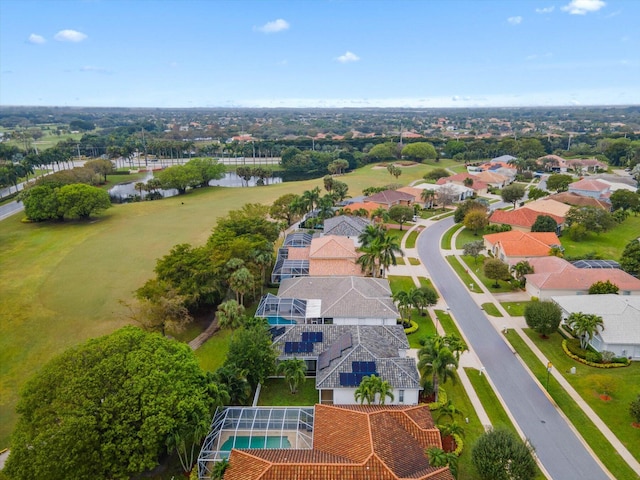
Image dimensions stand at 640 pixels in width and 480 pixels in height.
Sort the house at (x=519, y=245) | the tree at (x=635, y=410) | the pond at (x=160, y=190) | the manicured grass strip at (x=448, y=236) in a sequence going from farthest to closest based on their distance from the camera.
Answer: the pond at (x=160, y=190) → the manicured grass strip at (x=448, y=236) → the house at (x=519, y=245) → the tree at (x=635, y=410)

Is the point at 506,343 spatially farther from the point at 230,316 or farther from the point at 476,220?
the point at 476,220

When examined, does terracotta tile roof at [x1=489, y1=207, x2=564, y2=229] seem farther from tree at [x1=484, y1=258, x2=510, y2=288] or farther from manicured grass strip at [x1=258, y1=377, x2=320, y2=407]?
manicured grass strip at [x1=258, y1=377, x2=320, y2=407]

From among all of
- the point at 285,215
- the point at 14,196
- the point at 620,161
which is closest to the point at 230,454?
the point at 285,215

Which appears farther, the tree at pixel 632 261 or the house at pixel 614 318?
the tree at pixel 632 261

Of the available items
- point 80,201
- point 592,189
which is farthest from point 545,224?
point 80,201

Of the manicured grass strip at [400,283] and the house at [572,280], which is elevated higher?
the house at [572,280]

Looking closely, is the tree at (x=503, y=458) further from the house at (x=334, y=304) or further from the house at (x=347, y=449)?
the house at (x=334, y=304)

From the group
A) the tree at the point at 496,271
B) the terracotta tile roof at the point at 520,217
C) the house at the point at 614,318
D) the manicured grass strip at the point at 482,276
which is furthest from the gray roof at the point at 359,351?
the terracotta tile roof at the point at 520,217

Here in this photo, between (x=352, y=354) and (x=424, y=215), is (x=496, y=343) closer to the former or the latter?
(x=352, y=354)

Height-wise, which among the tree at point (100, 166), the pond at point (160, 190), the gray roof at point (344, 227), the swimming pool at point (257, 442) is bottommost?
the pond at point (160, 190)
